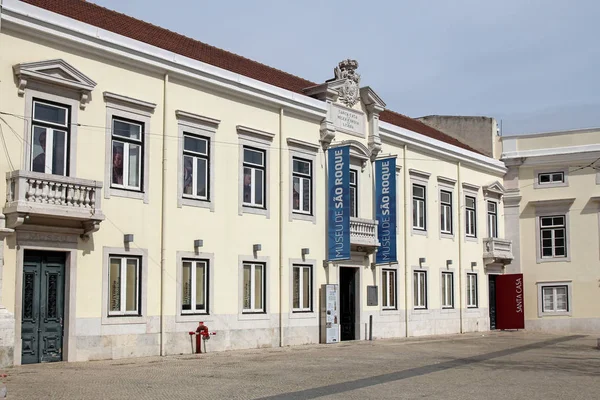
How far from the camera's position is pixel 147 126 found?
1992 centimetres

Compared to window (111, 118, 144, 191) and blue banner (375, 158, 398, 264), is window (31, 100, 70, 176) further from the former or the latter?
blue banner (375, 158, 398, 264)

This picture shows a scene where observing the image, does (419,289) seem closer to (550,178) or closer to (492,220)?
(492,220)

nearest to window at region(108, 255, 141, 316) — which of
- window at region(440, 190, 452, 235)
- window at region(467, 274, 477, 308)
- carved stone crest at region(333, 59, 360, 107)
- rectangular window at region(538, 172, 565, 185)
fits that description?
carved stone crest at region(333, 59, 360, 107)

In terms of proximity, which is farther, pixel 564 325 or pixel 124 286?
pixel 564 325

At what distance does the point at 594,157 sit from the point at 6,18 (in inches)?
1024

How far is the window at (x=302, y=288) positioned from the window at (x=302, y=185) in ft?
5.80

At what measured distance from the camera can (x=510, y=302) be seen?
35.4m

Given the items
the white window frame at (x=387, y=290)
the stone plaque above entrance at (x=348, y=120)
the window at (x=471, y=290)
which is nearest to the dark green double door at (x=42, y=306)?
the stone plaque above entrance at (x=348, y=120)

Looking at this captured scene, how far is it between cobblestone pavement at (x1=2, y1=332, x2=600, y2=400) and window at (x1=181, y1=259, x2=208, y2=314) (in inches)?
61.0

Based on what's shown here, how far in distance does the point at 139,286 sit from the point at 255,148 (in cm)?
576

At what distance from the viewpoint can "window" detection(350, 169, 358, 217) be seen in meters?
27.1

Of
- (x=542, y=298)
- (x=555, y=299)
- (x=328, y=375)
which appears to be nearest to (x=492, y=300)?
(x=542, y=298)

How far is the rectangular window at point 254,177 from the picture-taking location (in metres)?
22.9

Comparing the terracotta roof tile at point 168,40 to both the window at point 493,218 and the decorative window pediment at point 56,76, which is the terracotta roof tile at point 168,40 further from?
the window at point 493,218
